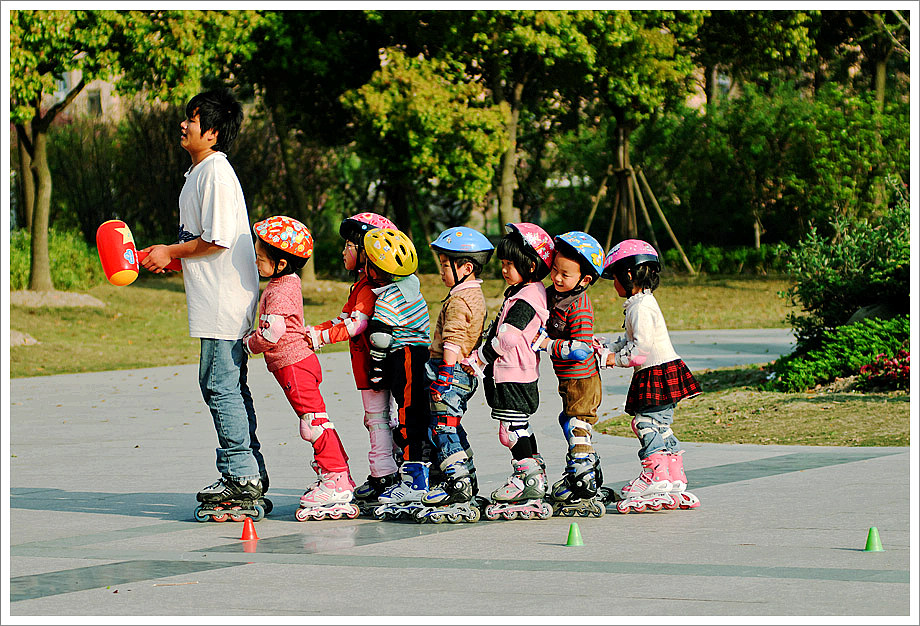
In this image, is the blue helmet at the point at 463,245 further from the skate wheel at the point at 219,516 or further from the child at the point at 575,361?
the skate wheel at the point at 219,516

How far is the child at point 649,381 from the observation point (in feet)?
21.7

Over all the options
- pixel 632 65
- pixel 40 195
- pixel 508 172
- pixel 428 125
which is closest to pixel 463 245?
pixel 428 125

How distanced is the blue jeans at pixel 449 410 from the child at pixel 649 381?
0.75 m

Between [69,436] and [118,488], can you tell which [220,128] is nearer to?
[118,488]

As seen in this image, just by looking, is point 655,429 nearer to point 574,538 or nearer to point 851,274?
point 574,538

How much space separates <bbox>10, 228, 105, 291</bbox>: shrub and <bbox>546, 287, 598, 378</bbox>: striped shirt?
1863 cm

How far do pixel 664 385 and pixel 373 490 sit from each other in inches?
67.5

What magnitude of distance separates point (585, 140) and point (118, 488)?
25127mm

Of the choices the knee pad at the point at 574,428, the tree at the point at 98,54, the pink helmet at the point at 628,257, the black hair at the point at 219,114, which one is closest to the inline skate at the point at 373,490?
the knee pad at the point at 574,428

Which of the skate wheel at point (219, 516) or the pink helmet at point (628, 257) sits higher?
the pink helmet at point (628, 257)

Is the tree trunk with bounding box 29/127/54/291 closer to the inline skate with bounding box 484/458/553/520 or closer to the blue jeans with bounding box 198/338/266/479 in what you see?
the blue jeans with bounding box 198/338/266/479

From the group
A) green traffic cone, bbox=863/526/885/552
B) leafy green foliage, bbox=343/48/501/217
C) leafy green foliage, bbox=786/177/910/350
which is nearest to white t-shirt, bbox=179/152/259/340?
green traffic cone, bbox=863/526/885/552

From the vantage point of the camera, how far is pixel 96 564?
5.46 metres

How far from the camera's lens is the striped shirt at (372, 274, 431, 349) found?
665 centimetres
